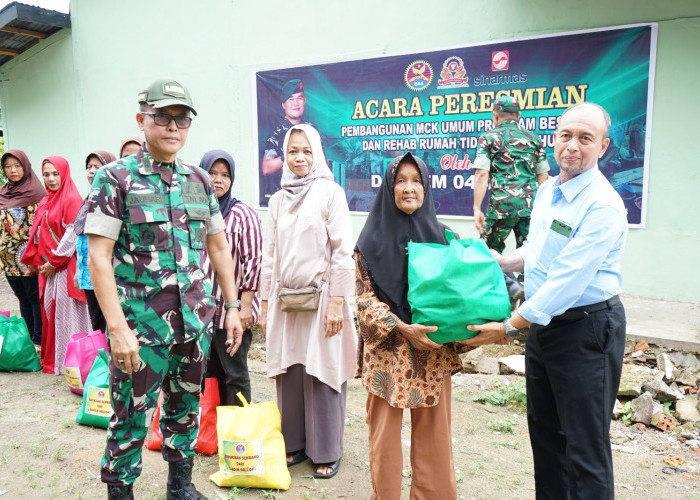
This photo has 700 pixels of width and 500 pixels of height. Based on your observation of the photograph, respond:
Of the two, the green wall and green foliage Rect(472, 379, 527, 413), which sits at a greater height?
the green wall

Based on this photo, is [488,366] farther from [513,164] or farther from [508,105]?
[508,105]

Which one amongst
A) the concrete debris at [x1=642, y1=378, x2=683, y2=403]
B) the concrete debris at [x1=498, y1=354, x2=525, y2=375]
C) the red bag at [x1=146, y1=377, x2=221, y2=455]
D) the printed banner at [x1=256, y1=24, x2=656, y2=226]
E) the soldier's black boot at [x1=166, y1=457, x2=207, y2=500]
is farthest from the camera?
the printed banner at [x1=256, y1=24, x2=656, y2=226]

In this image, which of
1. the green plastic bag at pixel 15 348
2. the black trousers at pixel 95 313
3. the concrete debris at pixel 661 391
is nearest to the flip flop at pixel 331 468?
the black trousers at pixel 95 313

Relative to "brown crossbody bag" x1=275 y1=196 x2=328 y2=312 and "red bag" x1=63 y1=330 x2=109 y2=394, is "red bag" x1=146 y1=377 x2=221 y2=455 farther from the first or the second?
"red bag" x1=63 y1=330 x2=109 y2=394

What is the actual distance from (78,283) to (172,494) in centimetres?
232

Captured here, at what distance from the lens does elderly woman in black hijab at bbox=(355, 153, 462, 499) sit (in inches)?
95.5

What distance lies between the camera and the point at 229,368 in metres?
3.37

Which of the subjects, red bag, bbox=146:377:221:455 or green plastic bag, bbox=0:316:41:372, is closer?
red bag, bbox=146:377:221:455

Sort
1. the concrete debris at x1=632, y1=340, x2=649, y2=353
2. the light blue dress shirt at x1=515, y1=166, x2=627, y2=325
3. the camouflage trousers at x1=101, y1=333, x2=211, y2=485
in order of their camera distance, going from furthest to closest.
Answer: the concrete debris at x1=632, y1=340, x2=649, y2=353 → the camouflage trousers at x1=101, y1=333, x2=211, y2=485 → the light blue dress shirt at x1=515, y1=166, x2=627, y2=325

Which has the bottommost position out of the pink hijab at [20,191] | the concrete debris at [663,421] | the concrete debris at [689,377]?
the concrete debris at [663,421]

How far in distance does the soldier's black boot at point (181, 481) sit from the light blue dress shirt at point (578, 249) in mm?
1774

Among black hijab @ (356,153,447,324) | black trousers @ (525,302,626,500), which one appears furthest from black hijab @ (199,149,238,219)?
black trousers @ (525,302,626,500)

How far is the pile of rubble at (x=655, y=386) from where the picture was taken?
389 centimetres

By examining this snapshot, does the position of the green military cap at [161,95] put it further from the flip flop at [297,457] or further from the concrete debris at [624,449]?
the concrete debris at [624,449]
